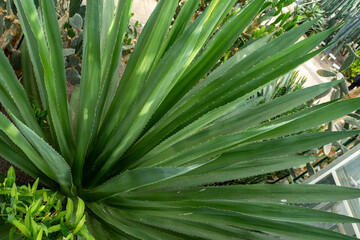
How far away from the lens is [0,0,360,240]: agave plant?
678 millimetres

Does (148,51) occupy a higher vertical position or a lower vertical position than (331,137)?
higher

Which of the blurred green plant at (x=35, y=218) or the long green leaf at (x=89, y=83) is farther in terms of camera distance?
the long green leaf at (x=89, y=83)

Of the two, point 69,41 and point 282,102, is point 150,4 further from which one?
point 282,102

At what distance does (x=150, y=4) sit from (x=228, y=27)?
2.00 meters

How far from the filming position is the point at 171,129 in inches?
31.8

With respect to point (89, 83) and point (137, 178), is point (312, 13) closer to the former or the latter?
point (89, 83)

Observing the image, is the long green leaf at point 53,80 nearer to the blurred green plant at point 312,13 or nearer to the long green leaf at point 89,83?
the long green leaf at point 89,83

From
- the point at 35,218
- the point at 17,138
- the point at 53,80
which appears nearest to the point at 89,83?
the point at 53,80

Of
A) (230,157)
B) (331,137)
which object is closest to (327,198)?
(331,137)

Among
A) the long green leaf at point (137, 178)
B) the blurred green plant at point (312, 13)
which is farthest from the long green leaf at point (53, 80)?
the blurred green plant at point (312, 13)

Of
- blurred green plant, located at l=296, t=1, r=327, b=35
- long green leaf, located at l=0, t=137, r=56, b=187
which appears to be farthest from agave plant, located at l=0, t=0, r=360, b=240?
blurred green plant, located at l=296, t=1, r=327, b=35

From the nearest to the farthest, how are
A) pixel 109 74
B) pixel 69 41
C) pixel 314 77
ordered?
pixel 109 74 < pixel 69 41 < pixel 314 77

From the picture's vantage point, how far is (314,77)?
11.2ft

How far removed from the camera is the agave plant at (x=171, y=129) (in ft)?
2.23
